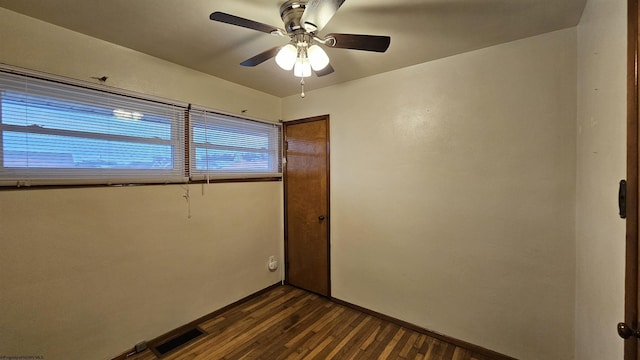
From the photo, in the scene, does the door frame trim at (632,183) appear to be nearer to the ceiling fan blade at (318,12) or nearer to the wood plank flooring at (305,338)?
the ceiling fan blade at (318,12)

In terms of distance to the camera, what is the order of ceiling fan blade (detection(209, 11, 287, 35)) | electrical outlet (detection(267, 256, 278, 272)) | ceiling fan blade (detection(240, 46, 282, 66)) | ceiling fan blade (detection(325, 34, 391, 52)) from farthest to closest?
electrical outlet (detection(267, 256, 278, 272))
ceiling fan blade (detection(240, 46, 282, 66))
ceiling fan blade (detection(325, 34, 391, 52))
ceiling fan blade (detection(209, 11, 287, 35))

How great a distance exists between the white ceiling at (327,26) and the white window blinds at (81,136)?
1.41ft

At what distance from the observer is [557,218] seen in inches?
68.8

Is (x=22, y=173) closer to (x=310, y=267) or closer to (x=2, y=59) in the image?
(x=2, y=59)

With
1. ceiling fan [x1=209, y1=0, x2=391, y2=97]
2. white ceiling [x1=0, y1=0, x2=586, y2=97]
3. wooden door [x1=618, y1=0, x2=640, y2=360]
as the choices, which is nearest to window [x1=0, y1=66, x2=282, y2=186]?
white ceiling [x1=0, y1=0, x2=586, y2=97]

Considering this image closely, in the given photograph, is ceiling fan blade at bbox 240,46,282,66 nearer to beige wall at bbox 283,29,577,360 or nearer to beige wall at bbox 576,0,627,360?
beige wall at bbox 283,29,577,360

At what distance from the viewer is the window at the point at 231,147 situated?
2467mm

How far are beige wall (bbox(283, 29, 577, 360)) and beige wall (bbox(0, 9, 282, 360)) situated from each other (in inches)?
52.2

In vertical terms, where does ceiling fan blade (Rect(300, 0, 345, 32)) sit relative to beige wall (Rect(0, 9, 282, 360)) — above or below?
above

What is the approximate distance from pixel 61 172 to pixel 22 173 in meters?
0.17

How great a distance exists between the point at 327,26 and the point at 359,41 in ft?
1.41

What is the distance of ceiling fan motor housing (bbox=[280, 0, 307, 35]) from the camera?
138cm

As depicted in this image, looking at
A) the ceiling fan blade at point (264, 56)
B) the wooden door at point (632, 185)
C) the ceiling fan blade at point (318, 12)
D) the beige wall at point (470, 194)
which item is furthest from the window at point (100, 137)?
the wooden door at point (632, 185)

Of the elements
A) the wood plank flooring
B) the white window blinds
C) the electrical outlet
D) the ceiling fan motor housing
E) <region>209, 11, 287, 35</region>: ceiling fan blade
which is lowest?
the wood plank flooring
